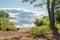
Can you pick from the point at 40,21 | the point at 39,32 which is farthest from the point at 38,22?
the point at 39,32

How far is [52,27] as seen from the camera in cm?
1148

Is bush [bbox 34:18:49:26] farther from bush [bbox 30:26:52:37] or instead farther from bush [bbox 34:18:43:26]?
bush [bbox 30:26:52:37]

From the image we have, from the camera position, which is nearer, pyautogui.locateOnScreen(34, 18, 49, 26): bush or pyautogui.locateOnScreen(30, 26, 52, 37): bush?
pyautogui.locateOnScreen(30, 26, 52, 37): bush

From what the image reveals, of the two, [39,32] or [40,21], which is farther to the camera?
[40,21]

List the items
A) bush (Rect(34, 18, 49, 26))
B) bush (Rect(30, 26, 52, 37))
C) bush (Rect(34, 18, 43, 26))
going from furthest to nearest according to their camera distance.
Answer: bush (Rect(34, 18, 43, 26)) → bush (Rect(34, 18, 49, 26)) → bush (Rect(30, 26, 52, 37))

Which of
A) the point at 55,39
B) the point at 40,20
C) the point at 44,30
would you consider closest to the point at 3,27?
the point at 40,20

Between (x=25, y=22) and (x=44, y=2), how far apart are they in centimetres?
249

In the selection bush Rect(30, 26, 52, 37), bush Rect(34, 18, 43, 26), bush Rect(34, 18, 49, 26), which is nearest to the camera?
bush Rect(30, 26, 52, 37)

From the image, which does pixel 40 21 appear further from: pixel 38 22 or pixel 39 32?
pixel 39 32

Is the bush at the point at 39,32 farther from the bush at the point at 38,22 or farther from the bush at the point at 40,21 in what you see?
the bush at the point at 38,22

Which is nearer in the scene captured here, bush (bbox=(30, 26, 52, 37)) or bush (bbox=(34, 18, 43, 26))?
bush (bbox=(30, 26, 52, 37))

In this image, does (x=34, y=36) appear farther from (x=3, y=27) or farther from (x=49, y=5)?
(x=3, y=27)

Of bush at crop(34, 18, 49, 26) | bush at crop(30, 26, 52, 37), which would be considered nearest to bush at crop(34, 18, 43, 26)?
bush at crop(34, 18, 49, 26)

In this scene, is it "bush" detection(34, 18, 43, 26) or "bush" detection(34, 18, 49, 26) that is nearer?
"bush" detection(34, 18, 49, 26)
